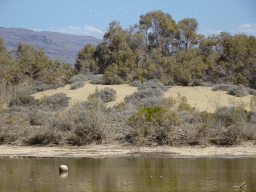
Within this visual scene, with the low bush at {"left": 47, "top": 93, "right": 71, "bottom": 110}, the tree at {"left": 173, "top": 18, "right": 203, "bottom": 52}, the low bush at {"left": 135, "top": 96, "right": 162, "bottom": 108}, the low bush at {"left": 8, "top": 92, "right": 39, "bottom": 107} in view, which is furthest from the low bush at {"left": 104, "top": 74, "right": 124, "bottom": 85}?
the tree at {"left": 173, "top": 18, "right": 203, "bottom": 52}

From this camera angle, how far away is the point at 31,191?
7.43m

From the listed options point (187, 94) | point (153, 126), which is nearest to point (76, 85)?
point (187, 94)

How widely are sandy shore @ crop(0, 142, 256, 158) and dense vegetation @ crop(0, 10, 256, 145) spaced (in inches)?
24.2

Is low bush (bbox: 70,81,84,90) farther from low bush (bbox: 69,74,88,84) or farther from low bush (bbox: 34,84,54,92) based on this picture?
low bush (bbox: 34,84,54,92)

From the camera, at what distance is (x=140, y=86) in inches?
1041

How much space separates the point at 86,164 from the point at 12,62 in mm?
26562

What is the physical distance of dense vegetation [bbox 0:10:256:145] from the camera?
14852mm

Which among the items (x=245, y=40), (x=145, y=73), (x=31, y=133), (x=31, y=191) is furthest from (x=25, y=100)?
(x=245, y=40)

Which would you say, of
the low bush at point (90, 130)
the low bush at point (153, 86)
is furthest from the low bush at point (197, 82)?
the low bush at point (90, 130)

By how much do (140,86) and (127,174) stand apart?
1759cm

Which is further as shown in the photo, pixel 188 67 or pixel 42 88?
pixel 188 67

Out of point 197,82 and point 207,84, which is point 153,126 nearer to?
point 197,82

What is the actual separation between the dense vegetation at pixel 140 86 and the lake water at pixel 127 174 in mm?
3271

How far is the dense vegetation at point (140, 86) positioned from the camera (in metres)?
14.9
